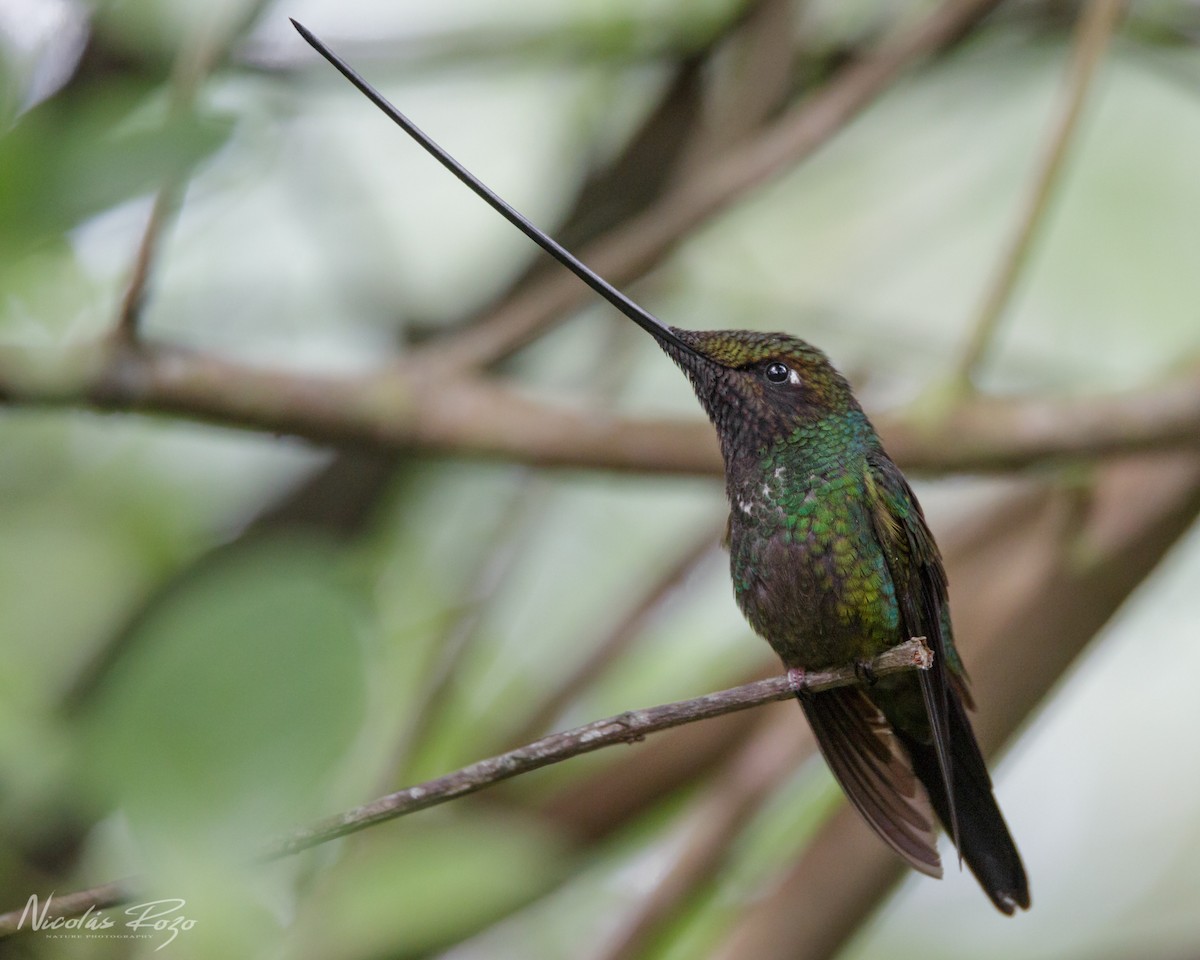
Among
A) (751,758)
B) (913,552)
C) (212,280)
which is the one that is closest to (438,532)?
(212,280)

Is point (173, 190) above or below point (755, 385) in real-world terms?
above

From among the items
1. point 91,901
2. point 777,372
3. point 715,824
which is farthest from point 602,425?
point 91,901

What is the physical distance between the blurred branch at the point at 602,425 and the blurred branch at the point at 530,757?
3.88 feet

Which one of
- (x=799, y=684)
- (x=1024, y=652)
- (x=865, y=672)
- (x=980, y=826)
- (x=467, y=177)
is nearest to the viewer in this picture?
(x=467, y=177)

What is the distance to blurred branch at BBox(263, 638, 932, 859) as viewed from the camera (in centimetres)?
119

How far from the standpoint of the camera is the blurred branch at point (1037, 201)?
2555mm

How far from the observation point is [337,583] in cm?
180

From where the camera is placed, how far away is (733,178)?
3.06 m

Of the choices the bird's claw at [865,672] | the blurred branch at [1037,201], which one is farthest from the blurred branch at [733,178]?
the bird's claw at [865,672]

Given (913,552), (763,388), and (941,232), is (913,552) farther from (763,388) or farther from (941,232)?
(941,232)

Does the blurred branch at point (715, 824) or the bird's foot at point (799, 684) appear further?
the blurred branch at point (715, 824)

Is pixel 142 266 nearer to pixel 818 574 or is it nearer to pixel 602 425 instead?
pixel 602 425

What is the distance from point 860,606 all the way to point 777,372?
459 mm
